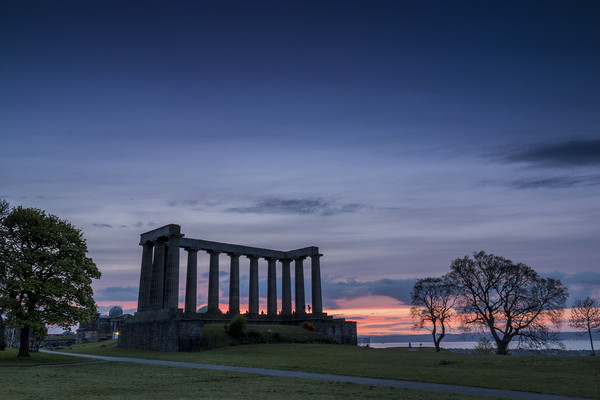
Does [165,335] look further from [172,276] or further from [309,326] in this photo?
[309,326]

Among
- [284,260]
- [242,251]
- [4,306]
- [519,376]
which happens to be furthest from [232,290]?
[519,376]

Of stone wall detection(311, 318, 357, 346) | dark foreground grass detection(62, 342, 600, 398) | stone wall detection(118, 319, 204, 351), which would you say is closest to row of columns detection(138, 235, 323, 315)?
stone wall detection(118, 319, 204, 351)

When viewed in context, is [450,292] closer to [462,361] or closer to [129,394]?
[462,361]

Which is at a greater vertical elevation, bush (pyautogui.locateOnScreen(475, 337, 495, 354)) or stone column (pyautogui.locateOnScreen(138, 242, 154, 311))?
stone column (pyautogui.locateOnScreen(138, 242, 154, 311))

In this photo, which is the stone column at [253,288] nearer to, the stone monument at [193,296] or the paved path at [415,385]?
the stone monument at [193,296]

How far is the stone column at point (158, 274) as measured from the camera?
75438 mm

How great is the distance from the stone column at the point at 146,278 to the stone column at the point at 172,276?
8.12 meters

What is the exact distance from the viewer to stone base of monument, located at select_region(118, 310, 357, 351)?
59094mm

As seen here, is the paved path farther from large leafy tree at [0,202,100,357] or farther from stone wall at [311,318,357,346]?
stone wall at [311,318,357,346]

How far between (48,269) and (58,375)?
18372 millimetres

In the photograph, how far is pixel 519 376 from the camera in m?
26.7

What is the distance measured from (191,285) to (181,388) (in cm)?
5882

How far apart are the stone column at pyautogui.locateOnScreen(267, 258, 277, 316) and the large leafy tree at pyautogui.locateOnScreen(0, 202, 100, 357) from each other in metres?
48.6

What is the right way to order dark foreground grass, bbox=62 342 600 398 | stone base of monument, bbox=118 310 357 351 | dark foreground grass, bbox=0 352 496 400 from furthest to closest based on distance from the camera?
stone base of monument, bbox=118 310 357 351, dark foreground grass, bbox=62 342 600 398, dark foreground grass, bbox=0 352 496 400
